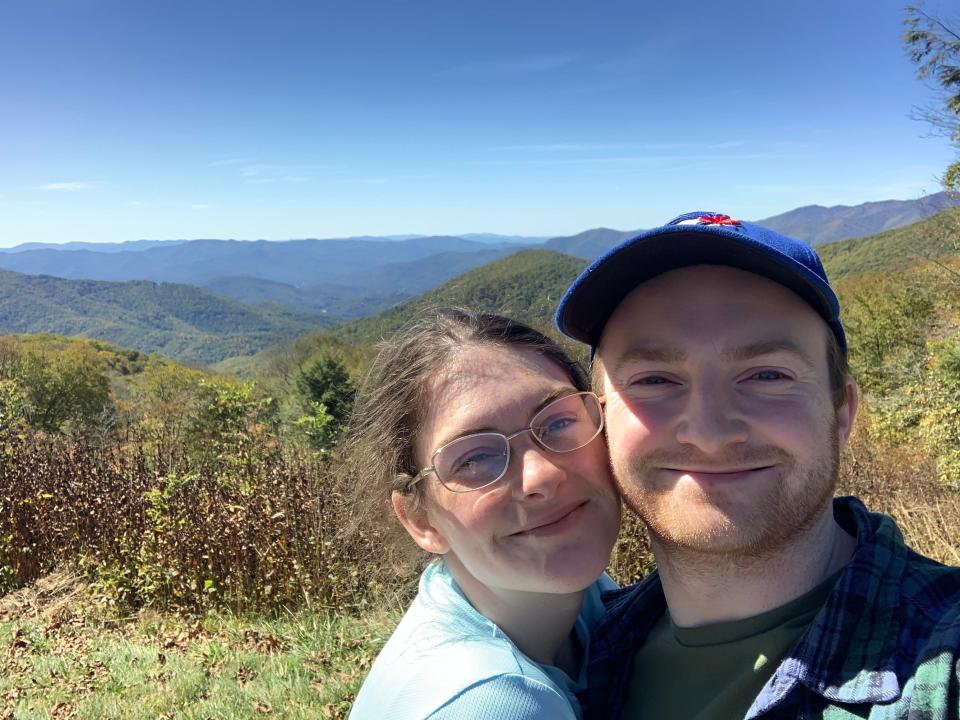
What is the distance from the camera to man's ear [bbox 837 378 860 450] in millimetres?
1197

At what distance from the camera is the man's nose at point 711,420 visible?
3.54 feet

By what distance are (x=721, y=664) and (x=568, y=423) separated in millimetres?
547

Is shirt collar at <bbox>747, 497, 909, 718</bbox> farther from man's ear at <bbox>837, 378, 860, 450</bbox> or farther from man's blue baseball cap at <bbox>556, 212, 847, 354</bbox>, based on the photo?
man's blue baseball cap at <bbox>556, 212, 847, 354</bbox>

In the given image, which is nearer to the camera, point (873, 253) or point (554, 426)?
point (554, 426)

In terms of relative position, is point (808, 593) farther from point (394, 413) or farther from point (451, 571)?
point (394, 413)

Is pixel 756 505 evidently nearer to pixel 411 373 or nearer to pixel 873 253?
pixel 411 373

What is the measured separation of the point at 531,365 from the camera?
1467 mm

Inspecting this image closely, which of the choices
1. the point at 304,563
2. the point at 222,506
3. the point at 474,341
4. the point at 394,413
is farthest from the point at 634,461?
the point at 222,506

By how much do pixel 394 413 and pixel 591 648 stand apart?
2.37 ft

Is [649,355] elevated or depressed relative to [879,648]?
elevated

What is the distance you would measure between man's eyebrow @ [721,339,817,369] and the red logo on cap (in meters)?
0.26

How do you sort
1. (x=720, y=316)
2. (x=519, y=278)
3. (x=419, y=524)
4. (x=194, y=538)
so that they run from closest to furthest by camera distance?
(x=720, y=316) → (x=419, y=524) → (x=194, y=538) → (x=519, y=278)

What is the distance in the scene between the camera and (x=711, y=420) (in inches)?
43.4

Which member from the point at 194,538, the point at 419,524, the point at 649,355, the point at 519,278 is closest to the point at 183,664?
the point at 194,538
